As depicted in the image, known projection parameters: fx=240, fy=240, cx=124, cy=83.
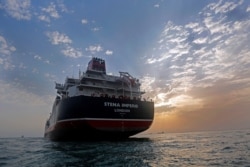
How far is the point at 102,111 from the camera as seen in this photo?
82.9ft

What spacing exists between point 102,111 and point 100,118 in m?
0.77

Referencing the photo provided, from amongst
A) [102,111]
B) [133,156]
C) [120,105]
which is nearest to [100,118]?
[102,111]

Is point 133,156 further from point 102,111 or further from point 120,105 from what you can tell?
point 120,105

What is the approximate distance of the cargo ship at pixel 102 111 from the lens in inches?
975

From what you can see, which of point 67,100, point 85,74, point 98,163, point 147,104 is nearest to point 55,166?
point 98,163

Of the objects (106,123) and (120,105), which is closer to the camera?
(106,123)

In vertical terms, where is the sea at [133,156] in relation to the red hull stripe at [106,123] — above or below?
below

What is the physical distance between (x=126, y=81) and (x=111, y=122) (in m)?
8.26

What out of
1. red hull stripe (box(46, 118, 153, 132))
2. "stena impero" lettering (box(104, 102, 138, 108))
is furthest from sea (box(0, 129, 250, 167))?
"stena impero" lettering (box(104, 102, 138, 108))

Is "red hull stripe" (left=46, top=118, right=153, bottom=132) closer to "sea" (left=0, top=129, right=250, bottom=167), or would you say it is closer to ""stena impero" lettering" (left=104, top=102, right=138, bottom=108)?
""stena impero" lettering" (left=104, top=102, right=138, bottom=108)

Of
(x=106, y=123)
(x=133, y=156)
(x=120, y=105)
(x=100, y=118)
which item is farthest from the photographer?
(x=120, y=105)

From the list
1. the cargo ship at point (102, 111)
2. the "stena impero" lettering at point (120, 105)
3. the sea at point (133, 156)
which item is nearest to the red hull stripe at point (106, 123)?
the cargo ship at point (102, 111)

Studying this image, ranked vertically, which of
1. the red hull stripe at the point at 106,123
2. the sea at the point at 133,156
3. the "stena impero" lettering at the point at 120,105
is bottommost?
the sea at the point at 133,156

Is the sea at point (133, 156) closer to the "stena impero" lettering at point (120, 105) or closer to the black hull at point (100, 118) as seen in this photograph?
the black hull at point (100, 118)
